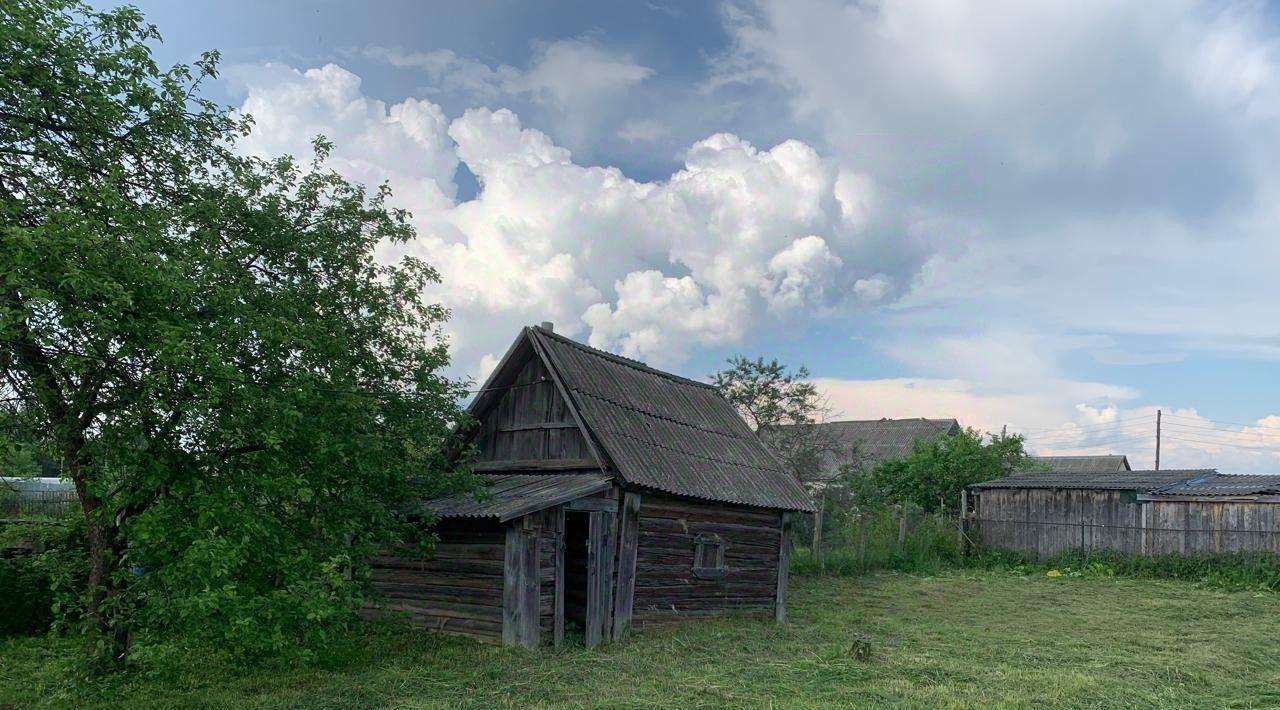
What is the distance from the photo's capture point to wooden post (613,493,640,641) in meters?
15.1

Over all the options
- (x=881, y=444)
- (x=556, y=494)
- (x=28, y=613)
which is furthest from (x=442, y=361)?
(x=881, y=444)

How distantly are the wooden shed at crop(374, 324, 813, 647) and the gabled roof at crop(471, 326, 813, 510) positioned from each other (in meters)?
0.05

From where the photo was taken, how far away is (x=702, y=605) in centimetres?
1728

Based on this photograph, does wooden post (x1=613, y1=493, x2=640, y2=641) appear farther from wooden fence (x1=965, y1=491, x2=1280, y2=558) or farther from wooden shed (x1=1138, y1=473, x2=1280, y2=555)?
wooden shed (x1=1138, y1=473, x2=1280, y2=555)

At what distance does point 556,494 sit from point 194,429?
5.39 m

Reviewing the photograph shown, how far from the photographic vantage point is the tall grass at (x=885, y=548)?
27.0 m

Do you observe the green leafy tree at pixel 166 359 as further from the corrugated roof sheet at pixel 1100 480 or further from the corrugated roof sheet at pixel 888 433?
the corrugated roof sheet at pixel 888 433

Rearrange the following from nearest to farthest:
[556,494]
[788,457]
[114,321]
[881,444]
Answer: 1. [114,321]
2. [556,494]
3. [788,457]
4. [881,444]

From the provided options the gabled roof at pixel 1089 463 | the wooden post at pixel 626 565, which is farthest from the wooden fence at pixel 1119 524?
the gabled roof at pixel 1089 463

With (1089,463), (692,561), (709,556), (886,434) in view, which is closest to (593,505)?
(692,561)

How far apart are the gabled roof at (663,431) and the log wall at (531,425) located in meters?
0.48

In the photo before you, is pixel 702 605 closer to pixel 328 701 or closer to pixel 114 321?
pixel 328 701

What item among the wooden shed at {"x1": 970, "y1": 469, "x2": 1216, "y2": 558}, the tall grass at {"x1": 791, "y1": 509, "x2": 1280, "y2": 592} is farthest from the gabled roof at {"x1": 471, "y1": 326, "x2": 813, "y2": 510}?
the wooden shed at {"x1": 970, "y1": 469, "x2": 1216, "y2": 558}

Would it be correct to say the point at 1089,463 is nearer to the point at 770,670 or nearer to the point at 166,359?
the point at 770,670
